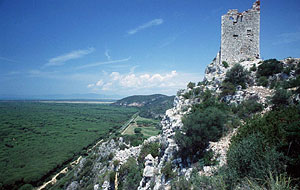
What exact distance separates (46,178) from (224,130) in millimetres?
37757

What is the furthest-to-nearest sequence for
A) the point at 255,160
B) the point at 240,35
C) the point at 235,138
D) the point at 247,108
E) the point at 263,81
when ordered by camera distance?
the point at 240,35 → the point at 263,81 → the point at 247,108 → the point at 235,138 → the point at 255,160

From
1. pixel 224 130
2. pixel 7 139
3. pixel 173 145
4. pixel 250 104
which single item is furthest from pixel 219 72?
pixel 7 139

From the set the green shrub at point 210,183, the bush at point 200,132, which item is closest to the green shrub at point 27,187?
the bush at point 200,132

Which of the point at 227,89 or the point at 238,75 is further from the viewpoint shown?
the point at 238,75

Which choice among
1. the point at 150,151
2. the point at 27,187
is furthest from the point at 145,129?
the point at 150,151

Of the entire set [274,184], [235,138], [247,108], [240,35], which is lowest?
[235,138]

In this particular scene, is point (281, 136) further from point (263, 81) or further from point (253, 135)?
point (263, 81)

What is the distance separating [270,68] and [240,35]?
4.93m

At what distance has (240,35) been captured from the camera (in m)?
16.7

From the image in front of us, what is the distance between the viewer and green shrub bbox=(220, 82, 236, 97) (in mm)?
14645

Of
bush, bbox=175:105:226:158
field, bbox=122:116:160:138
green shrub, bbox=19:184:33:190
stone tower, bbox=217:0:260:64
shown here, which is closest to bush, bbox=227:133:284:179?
bush, bbox=175:105:226:158

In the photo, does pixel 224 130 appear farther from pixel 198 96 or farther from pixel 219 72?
pixel 219 72

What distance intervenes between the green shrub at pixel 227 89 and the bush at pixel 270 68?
2.91m

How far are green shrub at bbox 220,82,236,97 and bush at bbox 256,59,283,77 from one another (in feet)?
9.53
